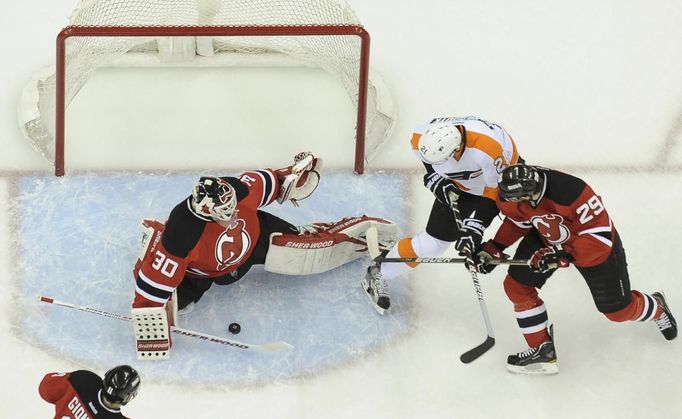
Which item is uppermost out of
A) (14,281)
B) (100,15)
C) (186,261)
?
(100,15)

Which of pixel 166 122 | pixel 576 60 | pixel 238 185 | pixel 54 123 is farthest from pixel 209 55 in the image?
pixel 576 60

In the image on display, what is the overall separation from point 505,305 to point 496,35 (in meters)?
1.69

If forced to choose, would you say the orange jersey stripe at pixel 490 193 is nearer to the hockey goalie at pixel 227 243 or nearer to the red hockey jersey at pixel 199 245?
the hockey goalie at pixel 227 243

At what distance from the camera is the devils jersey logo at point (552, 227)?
491 centimetres

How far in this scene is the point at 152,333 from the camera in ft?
17.3

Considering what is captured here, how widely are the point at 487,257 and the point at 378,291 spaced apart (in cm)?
60

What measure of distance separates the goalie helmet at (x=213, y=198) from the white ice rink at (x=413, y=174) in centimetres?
69

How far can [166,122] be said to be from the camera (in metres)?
6.30

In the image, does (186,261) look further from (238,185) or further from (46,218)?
(46,218)

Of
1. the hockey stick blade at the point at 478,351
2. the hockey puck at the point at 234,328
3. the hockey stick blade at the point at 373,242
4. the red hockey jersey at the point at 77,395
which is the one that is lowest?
the hockey puck at the point at 234,328

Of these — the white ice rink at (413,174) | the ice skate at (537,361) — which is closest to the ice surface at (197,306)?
the white ice rink at (413,174)

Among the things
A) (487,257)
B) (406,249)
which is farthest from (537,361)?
(406,249)

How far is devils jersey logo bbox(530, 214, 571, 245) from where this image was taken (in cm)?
491

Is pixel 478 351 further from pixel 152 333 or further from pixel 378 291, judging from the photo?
pixel 152 333
